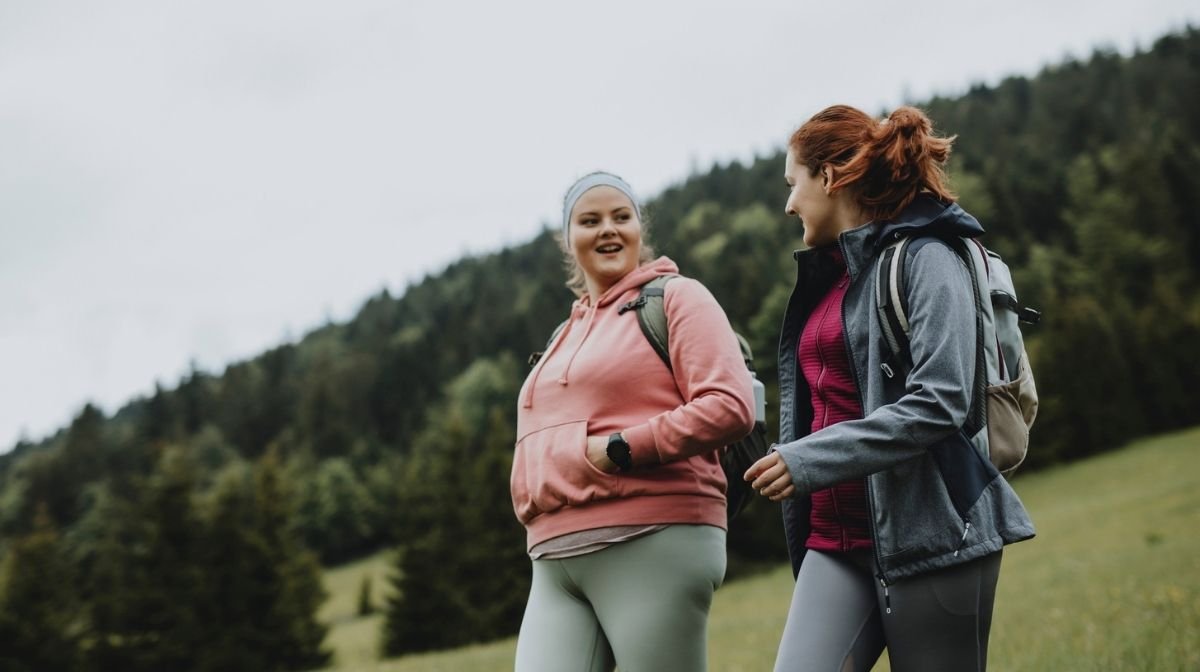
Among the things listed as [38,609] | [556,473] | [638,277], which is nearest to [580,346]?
[638,277]

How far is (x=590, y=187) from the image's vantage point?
3826 mm

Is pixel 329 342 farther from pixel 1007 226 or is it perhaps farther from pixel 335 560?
pixel 1007 226

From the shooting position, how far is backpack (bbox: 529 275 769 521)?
11.4 ft

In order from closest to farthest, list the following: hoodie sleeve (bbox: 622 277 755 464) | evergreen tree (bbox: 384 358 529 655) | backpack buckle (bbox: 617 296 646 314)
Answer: hoodie sleeve (bbox: 622 277 755 464) < backpack buckle (bbox: 617 296 646 314) < evergreen tree (bbox: 384 358 529 655)

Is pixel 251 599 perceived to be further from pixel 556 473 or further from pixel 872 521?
pixel 872 521

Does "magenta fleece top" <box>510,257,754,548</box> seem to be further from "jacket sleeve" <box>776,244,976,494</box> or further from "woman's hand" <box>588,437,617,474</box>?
"jacket sleeve" <box>776,244,976,494</box>

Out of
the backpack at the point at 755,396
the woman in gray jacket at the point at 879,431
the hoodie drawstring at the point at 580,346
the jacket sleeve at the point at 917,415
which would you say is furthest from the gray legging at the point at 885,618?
the hoodie drawstring at the point at 580,346

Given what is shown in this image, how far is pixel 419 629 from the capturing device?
37406 millimetres

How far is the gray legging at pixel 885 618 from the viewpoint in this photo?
278 centimetres

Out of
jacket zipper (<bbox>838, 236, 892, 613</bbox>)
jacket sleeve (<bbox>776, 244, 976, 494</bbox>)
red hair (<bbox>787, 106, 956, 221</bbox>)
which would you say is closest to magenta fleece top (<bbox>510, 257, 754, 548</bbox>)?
jacket zipper (<bbox>838, 236, 892, 613</bbox>)

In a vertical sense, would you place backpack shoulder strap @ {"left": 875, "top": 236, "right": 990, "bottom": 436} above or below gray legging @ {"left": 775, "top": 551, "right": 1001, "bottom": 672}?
above

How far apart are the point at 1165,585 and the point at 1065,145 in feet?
383

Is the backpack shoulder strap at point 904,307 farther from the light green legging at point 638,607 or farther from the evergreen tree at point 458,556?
the evergreen tree at point 458,556

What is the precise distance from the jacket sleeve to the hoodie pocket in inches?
32.1
